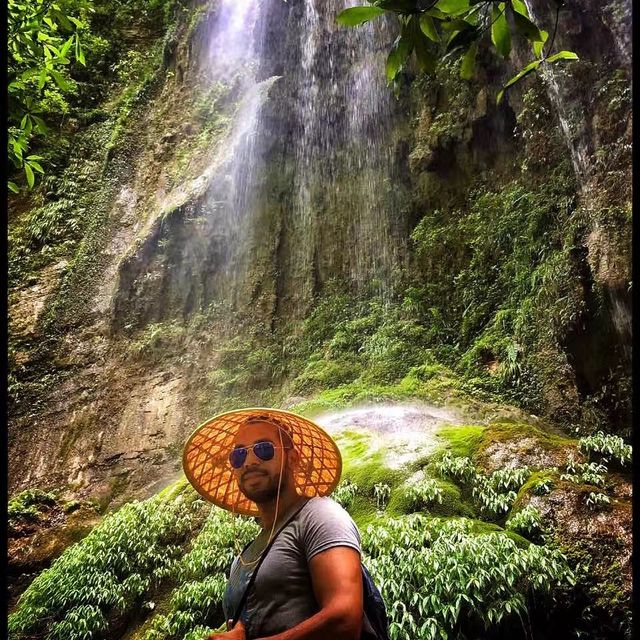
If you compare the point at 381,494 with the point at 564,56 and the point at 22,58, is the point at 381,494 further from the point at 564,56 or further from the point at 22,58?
the point at 22,58

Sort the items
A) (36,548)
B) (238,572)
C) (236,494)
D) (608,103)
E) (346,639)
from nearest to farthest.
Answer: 1. (346,639)
2. (238,572)
3. (236,494)
4. (36,548)
5. (608,103)

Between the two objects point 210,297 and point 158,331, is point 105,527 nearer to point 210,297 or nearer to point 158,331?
point 158,331

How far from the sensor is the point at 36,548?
4.84 meters

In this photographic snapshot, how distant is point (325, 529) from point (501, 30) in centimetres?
152

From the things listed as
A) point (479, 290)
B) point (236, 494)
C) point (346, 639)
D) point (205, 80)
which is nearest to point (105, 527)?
point (236, 494)

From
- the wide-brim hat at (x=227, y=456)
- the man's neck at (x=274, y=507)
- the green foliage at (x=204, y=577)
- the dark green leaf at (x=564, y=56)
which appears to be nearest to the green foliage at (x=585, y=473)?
the green foliage at (x=204, y=577)

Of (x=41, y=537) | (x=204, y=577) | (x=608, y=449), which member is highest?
(x=608, y=449)

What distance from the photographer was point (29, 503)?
5379 mm

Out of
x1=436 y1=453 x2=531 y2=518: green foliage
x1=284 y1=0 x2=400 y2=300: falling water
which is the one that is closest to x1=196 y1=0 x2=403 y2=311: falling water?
x1=284 y1=0 x2=400 y2=300: falling water

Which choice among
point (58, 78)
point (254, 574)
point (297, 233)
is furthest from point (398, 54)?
point (297, 233)

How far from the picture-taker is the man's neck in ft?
5.37

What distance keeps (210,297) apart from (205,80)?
4.48 metres

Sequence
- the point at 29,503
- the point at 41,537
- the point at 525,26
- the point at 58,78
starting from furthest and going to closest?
the point at 29,503, the point at 41,537, the point at 58,78, the point at 525,26

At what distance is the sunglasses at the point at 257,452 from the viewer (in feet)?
5.59
